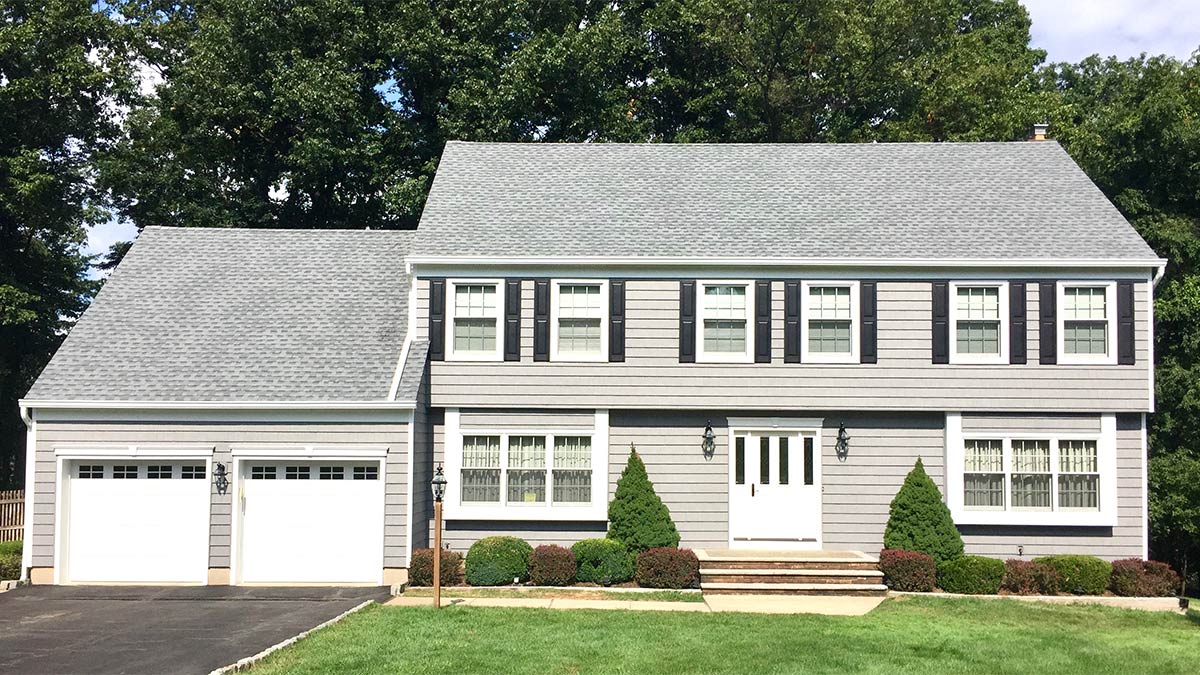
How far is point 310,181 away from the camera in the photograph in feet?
99.6

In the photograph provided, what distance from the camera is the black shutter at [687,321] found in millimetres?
18281

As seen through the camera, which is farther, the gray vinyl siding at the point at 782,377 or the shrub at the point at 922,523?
the gray vinyl siding at the point at 782,377

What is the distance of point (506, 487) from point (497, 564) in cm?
178

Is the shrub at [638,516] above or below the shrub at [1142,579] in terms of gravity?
above

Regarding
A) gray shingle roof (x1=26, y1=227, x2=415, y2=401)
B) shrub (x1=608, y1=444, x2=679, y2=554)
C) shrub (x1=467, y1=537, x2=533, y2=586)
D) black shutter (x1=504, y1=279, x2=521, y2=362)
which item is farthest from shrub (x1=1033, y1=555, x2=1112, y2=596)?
gray shingle roof (x1=26, y1=227, x2=415, y2=401)

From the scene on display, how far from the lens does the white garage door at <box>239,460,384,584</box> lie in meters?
17.3

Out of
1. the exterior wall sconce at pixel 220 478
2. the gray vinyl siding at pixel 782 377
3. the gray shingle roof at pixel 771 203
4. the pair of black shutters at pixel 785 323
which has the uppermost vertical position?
the gray shingle roof at pixel 771 203

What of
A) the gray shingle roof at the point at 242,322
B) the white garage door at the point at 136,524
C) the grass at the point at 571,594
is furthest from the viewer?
the gray shingle roof at the point at 242,322

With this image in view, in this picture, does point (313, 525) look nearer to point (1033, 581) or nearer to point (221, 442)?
point (221, 442)

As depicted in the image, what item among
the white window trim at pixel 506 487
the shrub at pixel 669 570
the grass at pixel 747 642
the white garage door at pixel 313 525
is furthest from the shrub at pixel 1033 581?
the white garage door at pixel 313 525

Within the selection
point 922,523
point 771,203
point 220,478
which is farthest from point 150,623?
point 771,203

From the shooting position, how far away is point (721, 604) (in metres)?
15.5

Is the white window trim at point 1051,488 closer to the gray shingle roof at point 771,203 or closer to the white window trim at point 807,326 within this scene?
the white window trim at point 807,326

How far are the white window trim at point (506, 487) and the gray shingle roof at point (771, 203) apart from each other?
10.2 ft
